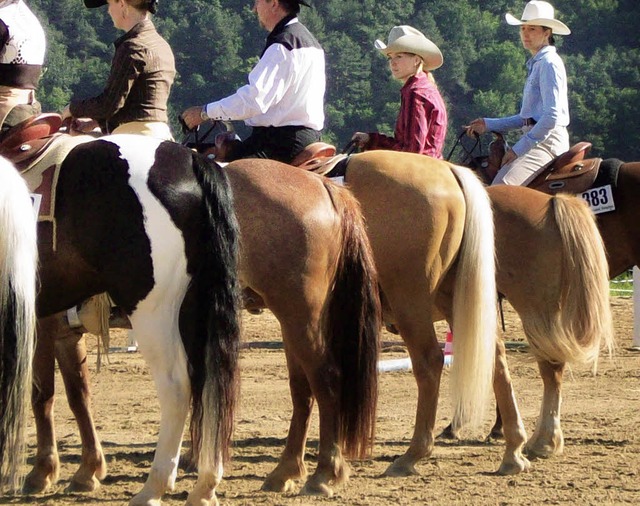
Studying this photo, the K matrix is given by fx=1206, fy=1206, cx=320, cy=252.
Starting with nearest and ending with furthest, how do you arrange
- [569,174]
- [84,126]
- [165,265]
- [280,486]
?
1. [165,265]
2. [280,486]
3. [84,126]
4. [569,174]

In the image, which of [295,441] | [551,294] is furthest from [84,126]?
[551,294]

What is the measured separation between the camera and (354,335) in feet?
20.0

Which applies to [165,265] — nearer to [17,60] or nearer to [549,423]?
[17,60]

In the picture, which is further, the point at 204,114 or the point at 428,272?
the point at 204,114

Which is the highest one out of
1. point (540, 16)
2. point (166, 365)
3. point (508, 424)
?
point (540, 16)

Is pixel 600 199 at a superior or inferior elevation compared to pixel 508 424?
superior

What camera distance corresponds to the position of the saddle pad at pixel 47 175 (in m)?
5.45

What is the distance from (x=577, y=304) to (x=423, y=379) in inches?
52.4

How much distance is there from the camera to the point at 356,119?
39.9m

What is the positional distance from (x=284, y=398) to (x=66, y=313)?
293 cm

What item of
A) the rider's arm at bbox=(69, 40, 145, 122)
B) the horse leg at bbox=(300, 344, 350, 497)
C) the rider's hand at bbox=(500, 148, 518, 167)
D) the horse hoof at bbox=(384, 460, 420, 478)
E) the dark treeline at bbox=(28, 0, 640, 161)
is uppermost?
the dark treeline at bbox=(28, 0, 640, 161)

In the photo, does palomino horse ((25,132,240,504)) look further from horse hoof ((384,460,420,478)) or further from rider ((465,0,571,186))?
rider ((465,0,571,186))

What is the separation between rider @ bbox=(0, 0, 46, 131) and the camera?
241 inches

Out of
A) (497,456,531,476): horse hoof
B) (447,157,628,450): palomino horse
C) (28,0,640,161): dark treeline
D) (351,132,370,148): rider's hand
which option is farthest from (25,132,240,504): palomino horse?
(28,0,640,161): dark treeline
